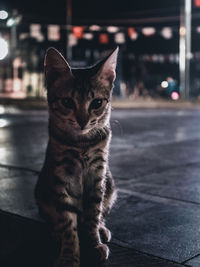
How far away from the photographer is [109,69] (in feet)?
9.63

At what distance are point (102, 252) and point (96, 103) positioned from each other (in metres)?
1.02

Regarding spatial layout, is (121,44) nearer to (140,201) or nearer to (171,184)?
(171,184)

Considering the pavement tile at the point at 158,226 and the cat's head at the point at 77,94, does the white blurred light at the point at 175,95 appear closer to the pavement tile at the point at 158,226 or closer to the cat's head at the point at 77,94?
the pavement tile at the point at 158,226

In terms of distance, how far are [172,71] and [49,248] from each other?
146ft

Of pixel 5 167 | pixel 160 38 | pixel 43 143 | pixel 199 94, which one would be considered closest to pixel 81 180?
pixel 5 167

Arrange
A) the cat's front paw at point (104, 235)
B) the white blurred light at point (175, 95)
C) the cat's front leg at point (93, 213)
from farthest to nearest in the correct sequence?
the white blurred light at point (175, 95), the cat's front paw at point (104, 235), the cat's front leg at point (93, 213)

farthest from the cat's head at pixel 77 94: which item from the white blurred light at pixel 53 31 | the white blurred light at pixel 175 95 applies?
the white blurred light at pixel 53 31

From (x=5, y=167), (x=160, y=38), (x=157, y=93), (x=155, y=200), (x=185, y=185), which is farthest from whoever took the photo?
(x=160, y=38)

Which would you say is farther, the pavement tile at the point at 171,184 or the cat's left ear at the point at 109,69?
the pavement tile at the point at 171,184

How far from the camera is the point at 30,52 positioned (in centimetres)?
4600

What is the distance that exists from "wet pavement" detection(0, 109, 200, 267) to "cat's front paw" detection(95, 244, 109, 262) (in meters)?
0.06

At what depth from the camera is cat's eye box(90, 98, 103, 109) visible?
2.77 metres

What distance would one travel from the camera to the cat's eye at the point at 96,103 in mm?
2769

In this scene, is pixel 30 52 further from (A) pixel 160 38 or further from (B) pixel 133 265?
(B) pixel 133 265
